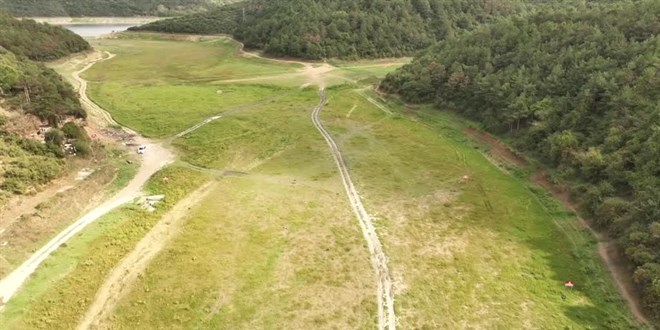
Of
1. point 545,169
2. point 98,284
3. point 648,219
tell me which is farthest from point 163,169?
point 648,219

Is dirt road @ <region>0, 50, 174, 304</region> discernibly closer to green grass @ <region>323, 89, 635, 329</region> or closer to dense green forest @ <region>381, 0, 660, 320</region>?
green grass @ <region>323, 89, 635, 329</region>

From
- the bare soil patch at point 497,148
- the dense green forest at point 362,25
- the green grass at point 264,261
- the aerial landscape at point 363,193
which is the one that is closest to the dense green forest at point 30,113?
the aerial landscape at point 363,193

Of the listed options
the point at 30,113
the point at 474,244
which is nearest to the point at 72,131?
the point at 30,113

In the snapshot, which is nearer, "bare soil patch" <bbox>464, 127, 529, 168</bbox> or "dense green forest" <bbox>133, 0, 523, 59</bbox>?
"bare soil patch" <bbox>464, 127, 529, 168</bbox>

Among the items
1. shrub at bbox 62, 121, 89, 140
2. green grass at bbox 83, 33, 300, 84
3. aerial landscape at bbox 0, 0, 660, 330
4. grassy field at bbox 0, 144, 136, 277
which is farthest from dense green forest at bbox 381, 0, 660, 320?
shrub at bbox 62, 121, 89, 140

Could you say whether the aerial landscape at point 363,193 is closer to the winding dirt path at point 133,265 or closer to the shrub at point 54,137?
the winding dirt path at point 133,265

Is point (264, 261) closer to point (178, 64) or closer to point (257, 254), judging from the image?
point (257, 254)
